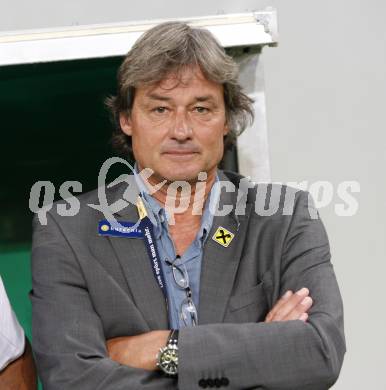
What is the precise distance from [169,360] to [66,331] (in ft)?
0.82

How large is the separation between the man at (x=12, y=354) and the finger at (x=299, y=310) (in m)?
0.66

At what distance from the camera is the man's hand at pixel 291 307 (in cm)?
177

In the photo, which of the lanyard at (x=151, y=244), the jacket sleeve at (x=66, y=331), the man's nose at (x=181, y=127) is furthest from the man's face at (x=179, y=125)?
the jacket sleeve at (x=66, y=331)

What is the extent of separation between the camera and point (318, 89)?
2.47 meters

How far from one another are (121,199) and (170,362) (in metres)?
0.49

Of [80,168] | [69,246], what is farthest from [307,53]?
[69,246]

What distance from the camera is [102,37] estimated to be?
6.70ft

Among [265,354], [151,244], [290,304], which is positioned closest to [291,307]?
[290,304]

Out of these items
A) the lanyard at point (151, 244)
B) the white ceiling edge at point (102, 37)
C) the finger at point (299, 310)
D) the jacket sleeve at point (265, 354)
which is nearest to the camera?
the jacket sleeve at point (265, 354)

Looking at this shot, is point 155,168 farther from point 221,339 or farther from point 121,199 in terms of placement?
point 221,339

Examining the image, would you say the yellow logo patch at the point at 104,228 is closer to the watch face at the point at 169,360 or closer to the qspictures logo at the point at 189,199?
the qspictures logo at the point at 189,199

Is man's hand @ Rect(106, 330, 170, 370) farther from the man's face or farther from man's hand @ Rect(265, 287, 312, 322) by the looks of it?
the man's face

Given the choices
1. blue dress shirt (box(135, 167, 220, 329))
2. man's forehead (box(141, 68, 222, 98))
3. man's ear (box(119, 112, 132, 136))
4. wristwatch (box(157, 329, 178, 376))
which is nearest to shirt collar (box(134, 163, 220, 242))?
blue dress shirt (box(135, 167, 220, 329))

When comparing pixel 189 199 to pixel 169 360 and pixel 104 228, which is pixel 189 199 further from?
pixel 169 360
